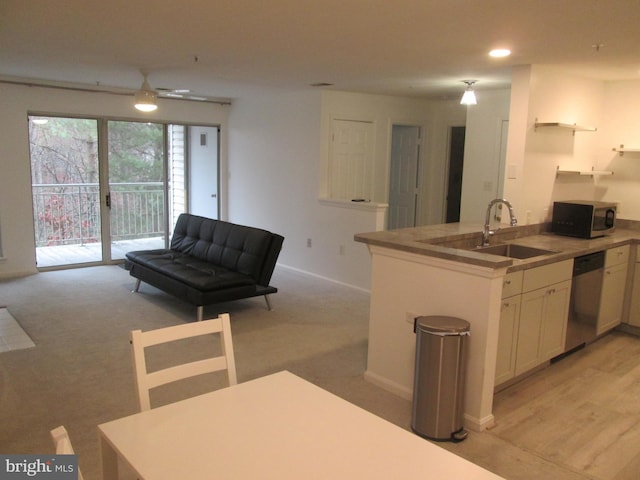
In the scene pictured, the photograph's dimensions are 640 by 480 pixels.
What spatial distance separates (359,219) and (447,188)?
2.15 meters

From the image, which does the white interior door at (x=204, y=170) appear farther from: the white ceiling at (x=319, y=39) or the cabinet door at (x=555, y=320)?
the cabinet door at (x=555, y=320)

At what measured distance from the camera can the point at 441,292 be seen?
10.5 feet

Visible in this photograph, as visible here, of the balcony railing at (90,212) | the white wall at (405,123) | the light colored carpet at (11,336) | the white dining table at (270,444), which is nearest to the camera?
the white dining table at (270,444)

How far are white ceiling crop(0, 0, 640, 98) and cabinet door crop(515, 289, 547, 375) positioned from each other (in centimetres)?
170

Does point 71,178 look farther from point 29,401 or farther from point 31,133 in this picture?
point 29,401

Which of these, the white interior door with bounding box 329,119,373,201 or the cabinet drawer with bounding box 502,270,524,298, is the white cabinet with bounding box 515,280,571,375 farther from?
the white interior door with bounding box 329,119,373,201

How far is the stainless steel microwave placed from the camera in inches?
181

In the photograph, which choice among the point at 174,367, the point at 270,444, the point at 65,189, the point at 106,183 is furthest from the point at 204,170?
the point at 270,444

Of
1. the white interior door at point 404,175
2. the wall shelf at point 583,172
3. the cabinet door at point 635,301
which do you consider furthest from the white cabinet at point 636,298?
the white interior door at point 404,175

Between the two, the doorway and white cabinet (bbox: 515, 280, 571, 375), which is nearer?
white cabinet (bbox: 515, 280, 571, 375)

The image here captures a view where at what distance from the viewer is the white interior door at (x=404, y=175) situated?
24.7 feet

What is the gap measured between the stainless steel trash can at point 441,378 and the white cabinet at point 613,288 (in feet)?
7.04

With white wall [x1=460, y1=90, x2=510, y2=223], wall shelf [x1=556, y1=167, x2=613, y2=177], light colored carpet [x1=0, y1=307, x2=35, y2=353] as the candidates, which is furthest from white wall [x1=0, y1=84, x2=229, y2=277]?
wall shelf [x1=556, y1=167, x2=613, y2=177]

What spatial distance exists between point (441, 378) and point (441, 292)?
0.53 m
